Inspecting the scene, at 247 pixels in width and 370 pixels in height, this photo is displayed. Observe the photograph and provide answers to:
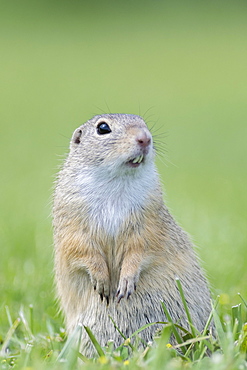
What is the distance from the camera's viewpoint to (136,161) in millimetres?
4086

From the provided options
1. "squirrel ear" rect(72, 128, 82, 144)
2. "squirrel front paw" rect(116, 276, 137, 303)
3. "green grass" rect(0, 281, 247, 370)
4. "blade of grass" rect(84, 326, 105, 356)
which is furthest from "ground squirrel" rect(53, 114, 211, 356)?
"blade of grass" rect(84, 326, 105, 356)

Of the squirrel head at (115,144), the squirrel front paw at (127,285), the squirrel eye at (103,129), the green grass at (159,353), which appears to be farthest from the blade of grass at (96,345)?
the squirrel eye at (103,129)

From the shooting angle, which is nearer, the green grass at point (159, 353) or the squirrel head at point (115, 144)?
the green grass at point (159, 353)

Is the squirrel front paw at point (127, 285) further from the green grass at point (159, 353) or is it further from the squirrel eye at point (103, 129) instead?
the squirrel eye at point (103, 129)

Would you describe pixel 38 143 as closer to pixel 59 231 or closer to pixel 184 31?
pixel 59 231

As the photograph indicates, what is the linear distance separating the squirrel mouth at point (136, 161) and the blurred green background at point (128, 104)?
112 cm

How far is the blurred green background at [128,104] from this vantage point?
7406 mm

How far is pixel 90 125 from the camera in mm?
4660

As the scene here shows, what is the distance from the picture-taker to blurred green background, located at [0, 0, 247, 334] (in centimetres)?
741

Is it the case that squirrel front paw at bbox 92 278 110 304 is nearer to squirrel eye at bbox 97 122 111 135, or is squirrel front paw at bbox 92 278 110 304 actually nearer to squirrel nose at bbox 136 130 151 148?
squirrel nose at bbox 136 130 151 148

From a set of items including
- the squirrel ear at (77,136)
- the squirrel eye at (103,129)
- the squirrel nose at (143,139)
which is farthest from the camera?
the squirrel ear at (77,136)

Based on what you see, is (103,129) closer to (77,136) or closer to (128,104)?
(77,136)

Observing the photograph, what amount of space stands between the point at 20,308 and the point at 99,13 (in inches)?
1389

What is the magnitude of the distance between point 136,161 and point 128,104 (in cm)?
1798
